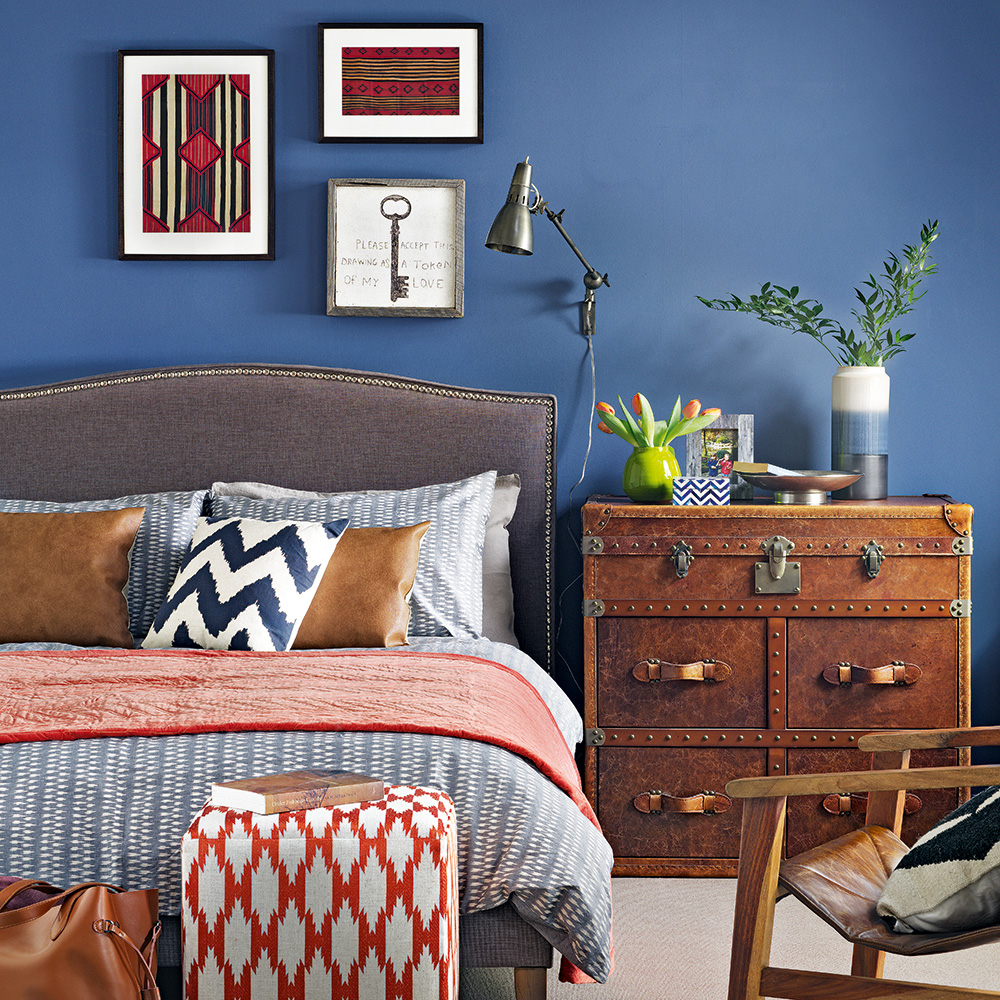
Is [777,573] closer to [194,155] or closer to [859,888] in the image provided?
[859,888]

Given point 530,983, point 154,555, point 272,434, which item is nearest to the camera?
point 530,983

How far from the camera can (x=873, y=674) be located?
2.56 meters

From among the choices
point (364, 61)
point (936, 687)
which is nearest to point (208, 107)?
point (364, 61)

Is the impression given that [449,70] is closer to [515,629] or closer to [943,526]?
[515,629]

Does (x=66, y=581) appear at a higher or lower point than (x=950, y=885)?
higher

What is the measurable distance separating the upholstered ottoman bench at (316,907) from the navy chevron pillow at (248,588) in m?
0.94

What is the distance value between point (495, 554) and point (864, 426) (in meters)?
1.12

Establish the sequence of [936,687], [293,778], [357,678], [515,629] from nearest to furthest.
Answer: [293,778] → [357,678] → [936,687] → [515,629]

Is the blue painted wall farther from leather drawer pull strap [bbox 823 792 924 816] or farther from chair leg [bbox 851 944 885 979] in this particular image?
chair leg [bbox 851 944 885 979]

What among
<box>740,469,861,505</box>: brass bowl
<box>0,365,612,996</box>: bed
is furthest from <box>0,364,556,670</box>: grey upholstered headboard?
<box>740,469,861,505</box>: brass bowl

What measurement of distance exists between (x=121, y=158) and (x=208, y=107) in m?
0.32

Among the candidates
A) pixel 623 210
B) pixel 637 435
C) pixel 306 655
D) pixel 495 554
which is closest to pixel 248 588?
pixel 306 655

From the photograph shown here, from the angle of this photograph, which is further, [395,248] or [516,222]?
[395,248]

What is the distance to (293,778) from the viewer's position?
4.79 ft
